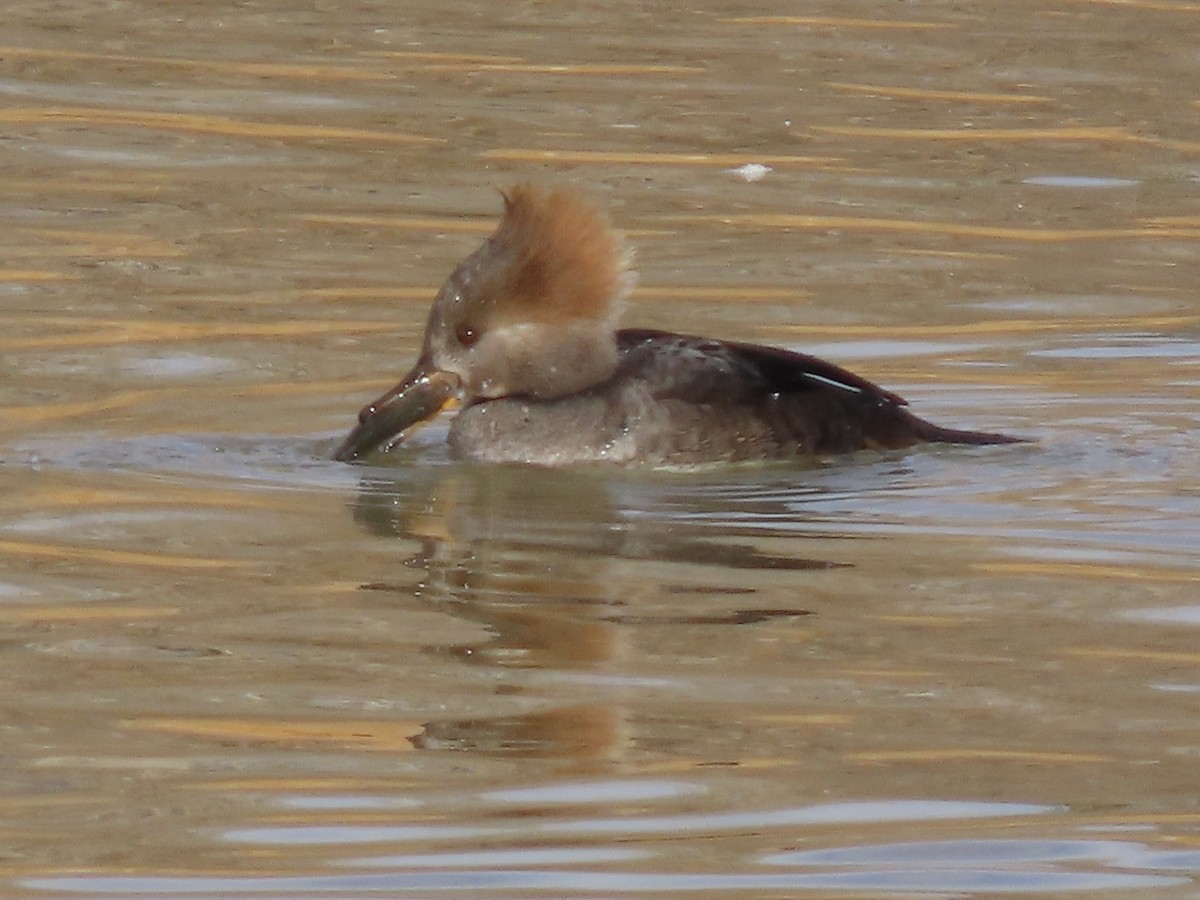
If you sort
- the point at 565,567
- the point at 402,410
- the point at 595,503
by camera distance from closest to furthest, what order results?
the point at 565,567 < the point at 595,503 < the point at 402,410

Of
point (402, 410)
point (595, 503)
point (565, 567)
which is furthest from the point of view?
point (402, 410)

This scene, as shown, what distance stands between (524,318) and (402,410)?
440 mm

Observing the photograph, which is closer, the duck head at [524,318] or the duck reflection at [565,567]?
the duck reflection at [565,567]

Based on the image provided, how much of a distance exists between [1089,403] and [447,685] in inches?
142

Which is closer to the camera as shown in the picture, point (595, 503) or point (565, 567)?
point (565, 567)

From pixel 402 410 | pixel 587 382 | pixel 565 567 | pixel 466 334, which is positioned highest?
pixel 466 334

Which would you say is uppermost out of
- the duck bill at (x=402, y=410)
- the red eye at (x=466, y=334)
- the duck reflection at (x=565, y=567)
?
the red eye at (x=466, y=334)

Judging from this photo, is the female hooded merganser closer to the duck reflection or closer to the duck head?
the duck head

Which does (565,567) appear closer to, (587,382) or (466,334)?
(587,382)

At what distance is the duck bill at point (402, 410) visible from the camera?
802cm

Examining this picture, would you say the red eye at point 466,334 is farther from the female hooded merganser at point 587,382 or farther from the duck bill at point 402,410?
the duck bill at point 402,410

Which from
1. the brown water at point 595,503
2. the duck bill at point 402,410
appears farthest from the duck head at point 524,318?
the brown water at point 595,503

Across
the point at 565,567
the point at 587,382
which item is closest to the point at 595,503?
the point at 587,382

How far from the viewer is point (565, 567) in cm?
677
